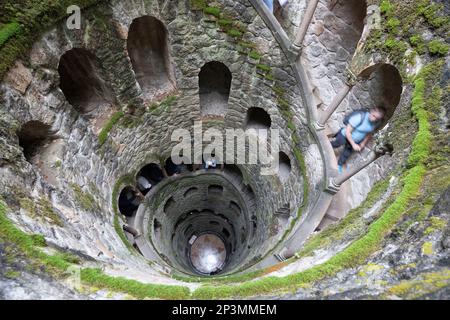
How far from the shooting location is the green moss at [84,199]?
6.20 m

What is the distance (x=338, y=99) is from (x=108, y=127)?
5.30 m

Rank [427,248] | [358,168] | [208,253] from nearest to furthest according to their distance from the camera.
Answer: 1. [427,248]
2. [358,168]
3. [208,253]

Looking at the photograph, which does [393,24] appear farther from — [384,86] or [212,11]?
[212,11]

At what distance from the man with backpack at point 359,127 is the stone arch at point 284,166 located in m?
2.37

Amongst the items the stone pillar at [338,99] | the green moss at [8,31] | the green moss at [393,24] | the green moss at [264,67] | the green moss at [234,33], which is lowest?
the stone pillar at [338,99]

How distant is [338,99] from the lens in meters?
6.27

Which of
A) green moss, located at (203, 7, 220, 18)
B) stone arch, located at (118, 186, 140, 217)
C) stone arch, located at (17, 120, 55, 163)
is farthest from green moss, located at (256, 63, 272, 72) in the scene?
stone arch, located at (118, 186, 140, 217)

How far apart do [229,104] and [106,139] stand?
3559mm

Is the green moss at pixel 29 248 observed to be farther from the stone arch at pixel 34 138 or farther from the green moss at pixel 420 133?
the green moss at pixel 420 133

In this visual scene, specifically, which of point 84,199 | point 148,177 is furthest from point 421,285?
point 148,177

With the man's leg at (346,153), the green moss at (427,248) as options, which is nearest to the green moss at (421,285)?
the green moss at (427,248)

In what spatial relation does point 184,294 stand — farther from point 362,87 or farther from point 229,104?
point 229,104

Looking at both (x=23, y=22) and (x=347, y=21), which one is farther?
(x=347, y=21)
